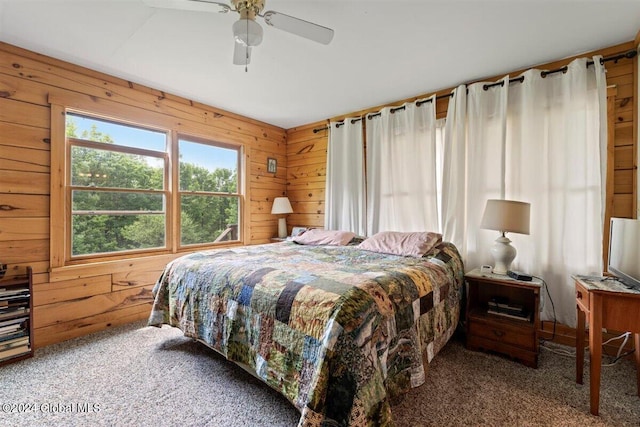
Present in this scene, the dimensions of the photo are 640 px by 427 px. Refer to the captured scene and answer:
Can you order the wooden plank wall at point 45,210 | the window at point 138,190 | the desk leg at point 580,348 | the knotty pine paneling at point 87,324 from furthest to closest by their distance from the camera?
the window at point 138,190
the knotty pine paneling at point 87,324
the wooden plank wall at point 45,210
the desk leg at point 580,348

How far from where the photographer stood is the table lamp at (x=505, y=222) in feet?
6.79

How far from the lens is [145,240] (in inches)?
114

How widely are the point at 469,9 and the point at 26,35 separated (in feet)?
10.2

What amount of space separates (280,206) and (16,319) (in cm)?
271

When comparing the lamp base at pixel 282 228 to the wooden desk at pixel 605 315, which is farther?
the lamp base at pixel 282 228

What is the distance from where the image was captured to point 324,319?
125 cm

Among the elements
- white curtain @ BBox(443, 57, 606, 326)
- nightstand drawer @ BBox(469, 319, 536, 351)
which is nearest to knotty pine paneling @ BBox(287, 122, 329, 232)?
white curtain @ BBox(443, 57, 606, 326)


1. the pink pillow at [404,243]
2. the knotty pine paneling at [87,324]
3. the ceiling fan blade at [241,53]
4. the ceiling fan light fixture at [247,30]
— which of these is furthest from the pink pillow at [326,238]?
the ceiling fan light fixture at [247,30]

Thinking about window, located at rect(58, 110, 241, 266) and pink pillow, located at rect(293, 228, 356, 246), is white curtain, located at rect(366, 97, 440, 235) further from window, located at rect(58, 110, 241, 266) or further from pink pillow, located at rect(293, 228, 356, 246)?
window, located at rect(58, 110, 241, 266)

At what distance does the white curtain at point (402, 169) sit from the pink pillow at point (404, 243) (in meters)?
0.46

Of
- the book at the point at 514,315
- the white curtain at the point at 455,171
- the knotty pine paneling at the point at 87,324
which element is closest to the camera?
the book at the point at 514,315

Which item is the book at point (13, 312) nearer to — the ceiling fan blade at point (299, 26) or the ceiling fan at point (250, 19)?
the ceiling fan at point (250, 19)

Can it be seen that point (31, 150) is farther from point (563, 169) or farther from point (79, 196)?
point (563, 169)

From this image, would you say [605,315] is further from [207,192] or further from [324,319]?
[207,192]
